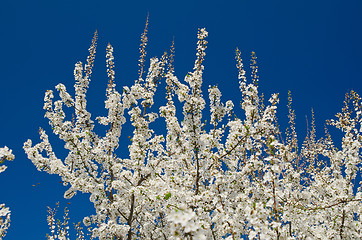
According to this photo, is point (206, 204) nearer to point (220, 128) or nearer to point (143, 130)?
point (220, 128)

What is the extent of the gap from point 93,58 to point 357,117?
11216 mm

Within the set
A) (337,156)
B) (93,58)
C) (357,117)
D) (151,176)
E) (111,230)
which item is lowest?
(111,230)

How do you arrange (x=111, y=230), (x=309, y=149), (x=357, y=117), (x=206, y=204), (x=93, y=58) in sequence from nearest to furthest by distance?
(x=206, y=204), (x=111, y=230), (x=357, y=117), (x=93, y=58), (x=309, y=149)

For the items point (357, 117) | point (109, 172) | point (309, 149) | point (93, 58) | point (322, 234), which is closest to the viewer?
point (322, 234)

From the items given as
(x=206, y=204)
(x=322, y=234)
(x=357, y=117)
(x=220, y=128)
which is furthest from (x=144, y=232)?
(x=357, y=117)

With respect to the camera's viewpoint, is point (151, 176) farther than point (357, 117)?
No

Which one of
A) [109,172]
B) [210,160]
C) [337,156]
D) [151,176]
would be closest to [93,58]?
[109,172]

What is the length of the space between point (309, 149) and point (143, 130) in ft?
32.7

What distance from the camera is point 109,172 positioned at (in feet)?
30.4

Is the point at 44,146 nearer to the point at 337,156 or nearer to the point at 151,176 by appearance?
the point at 151,176

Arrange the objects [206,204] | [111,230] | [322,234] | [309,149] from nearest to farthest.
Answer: [206,204]
[111,230]
[322,234]
[309,149]

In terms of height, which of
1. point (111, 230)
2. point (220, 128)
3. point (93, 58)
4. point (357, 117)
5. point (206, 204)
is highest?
point (93, 58)

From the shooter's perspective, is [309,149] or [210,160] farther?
[309,149]

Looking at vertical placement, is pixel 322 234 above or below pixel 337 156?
below
